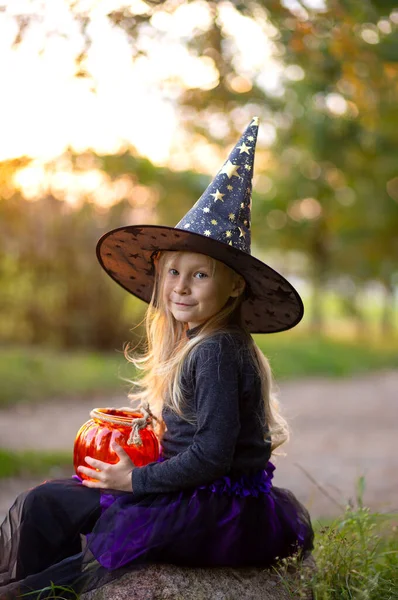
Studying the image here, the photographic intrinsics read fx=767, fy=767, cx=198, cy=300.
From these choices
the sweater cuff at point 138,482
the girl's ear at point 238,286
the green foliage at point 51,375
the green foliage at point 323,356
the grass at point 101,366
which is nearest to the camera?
→ the sweater cuff at point 138,482

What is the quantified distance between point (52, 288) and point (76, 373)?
242cm

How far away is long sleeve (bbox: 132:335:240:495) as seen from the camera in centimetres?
252

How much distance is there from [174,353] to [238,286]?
353 mm

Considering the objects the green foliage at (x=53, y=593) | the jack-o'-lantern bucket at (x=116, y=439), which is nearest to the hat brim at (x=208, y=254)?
the jack-o'-lantern bucket at (x=116, y=439)

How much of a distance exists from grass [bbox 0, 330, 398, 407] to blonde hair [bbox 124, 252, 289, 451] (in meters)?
4.09

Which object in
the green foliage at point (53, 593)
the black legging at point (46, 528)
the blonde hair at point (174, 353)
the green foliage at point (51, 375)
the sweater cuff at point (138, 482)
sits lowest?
the green foliage at point (51, 375)

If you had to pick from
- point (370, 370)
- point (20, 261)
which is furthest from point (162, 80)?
point (370, 370)

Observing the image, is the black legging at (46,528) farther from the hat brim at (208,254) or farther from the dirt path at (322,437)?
the dirt path at (322,437)

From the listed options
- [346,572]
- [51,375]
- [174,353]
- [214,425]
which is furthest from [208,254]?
[51,375]

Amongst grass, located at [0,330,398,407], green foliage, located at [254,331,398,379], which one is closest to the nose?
grass, located at [0,330,398,407]

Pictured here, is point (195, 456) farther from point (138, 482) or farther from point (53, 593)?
point (53, 593)

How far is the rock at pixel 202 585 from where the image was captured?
2473mm

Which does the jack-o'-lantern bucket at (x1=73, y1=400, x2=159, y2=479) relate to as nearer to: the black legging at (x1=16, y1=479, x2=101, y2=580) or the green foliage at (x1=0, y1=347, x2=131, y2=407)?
the black legging at (x1=16, y1=479, x2=101, y2=580)

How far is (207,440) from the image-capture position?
2.52 metres
